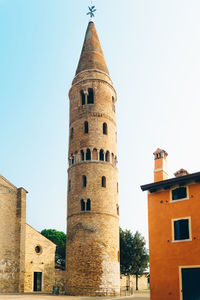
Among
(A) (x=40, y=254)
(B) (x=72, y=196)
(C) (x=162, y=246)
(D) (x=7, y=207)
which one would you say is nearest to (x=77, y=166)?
(B) (x=72, y=196)

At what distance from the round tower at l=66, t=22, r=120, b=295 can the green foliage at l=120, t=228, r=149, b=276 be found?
48.5 feet

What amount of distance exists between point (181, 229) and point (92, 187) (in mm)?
13581

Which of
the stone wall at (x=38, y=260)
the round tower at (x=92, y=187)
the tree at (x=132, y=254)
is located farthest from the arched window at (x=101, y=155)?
the tree at (x=132, y=254)

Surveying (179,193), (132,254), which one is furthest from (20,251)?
(132,254)

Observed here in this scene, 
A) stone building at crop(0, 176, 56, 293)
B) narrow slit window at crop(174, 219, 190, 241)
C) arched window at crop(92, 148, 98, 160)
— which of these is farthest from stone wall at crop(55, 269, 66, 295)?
narrow slit window at crop(174, 219, 190, 241)

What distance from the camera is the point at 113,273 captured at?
32125mm

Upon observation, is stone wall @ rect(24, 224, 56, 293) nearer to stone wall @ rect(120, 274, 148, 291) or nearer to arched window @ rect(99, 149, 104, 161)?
arched window @ rect(99, 149, 104, 161)

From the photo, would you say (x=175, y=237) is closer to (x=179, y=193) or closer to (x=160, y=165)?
(x=179, y=193)

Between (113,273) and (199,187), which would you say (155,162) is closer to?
(199,187)

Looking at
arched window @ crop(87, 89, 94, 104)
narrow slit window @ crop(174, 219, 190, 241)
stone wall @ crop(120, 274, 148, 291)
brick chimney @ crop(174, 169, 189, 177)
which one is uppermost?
arched window @ crop(87, 89, 94, 104)

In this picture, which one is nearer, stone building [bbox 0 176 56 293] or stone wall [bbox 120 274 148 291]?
stone building [bbox 0 176 56 293]

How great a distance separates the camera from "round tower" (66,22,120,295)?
104 ft

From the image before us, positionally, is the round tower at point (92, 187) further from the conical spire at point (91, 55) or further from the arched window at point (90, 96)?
the conical spire at point (91, 55)

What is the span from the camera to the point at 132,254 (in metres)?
47.8
